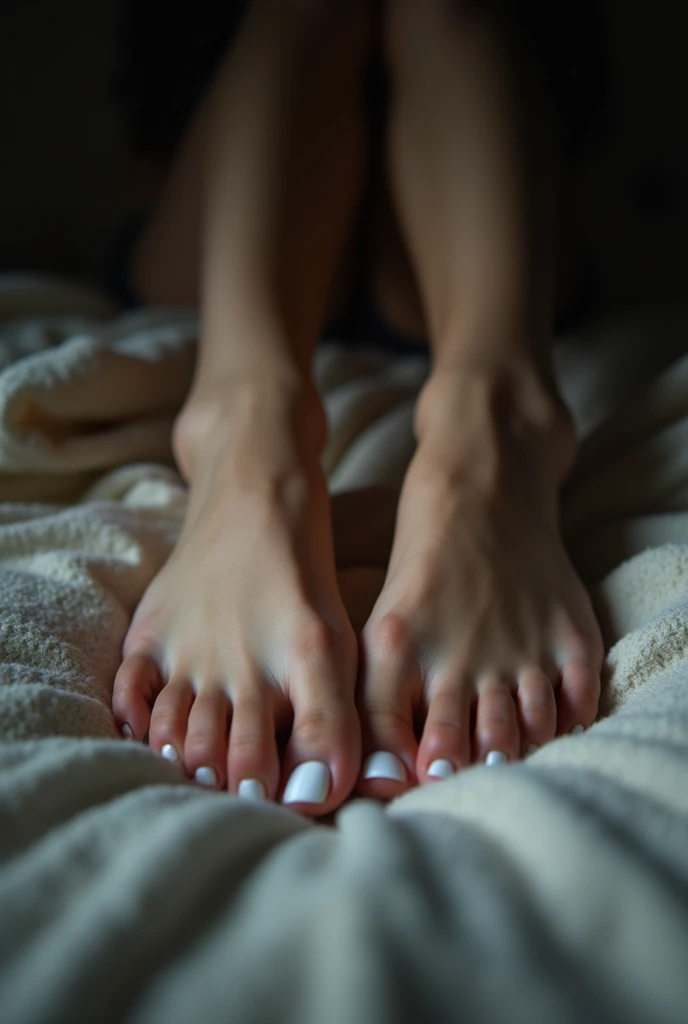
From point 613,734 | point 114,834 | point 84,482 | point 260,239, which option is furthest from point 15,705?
point 260,239

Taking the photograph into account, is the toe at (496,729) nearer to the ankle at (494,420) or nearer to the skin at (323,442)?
the skin at (323,442)

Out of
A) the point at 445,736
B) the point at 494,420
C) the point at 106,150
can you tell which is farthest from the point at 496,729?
the point at 106,150

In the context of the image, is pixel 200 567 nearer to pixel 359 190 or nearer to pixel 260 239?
pixel 260 239

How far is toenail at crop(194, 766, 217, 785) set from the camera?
0.43 metres

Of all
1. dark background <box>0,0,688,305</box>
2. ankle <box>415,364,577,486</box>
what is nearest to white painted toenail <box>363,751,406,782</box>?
ankle <box>415,364,577,486</box>

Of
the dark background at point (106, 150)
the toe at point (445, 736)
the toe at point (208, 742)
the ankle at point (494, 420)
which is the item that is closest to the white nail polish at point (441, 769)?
the toe at point (445, 736)

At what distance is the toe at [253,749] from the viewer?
16.2 inches

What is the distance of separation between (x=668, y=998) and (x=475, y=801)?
103 millimetres

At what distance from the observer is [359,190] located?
0.82m

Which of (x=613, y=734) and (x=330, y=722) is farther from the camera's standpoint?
(x=330, y=722)

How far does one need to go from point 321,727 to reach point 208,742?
62 mm

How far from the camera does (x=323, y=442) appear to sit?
66 cm

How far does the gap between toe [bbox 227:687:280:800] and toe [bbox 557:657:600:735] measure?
16cm

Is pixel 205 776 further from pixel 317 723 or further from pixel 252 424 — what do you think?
pixel 252 424
